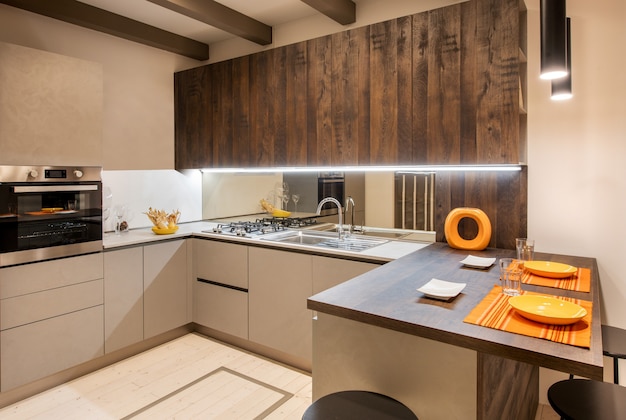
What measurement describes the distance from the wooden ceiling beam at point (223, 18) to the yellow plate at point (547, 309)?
279cm

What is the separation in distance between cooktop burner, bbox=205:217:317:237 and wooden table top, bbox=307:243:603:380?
154 cm

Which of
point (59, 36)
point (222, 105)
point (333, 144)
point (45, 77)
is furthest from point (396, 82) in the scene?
point (59, 36)

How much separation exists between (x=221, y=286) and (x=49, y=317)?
48.5 inches

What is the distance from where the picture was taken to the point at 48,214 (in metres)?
2.81

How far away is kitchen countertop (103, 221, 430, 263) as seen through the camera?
2695 mm

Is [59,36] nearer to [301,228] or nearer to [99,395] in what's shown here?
[301,228]

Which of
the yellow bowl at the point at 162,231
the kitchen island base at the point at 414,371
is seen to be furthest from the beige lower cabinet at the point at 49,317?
the kitchen island base at the point at 414,371

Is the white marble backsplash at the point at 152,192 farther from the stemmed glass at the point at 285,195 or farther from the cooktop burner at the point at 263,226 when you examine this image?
the stemmed glass at the point at 285,195

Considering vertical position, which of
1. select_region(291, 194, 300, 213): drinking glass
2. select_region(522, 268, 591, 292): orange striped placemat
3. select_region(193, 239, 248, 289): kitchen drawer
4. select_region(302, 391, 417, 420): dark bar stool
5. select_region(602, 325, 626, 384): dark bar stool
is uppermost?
select_region(291, 194, 300, 213): drinking glass

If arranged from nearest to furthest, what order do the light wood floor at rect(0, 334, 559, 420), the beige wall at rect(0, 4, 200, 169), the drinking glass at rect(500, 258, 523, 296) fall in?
the drinking glass at rect(500, 258, 523, 296) < the light wood floor at rect(0, 334, 559, 420) < the beige wall at rect(0, 4, 200, 169)

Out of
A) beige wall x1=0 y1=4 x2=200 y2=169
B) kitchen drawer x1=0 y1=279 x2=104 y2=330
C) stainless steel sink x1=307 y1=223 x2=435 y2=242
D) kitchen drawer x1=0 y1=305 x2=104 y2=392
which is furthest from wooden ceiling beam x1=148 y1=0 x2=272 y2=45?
kitchen drawer x1=0 y1=305 x2=104 y2=392

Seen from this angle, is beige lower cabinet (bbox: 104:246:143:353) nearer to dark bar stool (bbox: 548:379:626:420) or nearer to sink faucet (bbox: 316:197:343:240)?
sink faucet (bbox: 316:197:343:240)

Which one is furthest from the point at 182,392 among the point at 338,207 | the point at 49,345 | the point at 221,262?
the point at 338,207

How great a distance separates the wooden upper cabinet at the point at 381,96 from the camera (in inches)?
94.0
